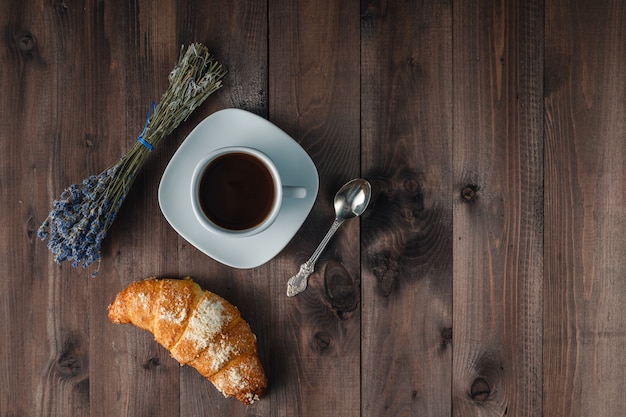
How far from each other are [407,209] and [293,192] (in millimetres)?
307

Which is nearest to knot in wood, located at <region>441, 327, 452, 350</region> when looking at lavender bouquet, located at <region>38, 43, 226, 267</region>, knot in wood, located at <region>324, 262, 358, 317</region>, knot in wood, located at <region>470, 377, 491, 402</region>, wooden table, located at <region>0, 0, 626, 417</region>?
wooden table, located at <region>0, 0, 626, 417</region>

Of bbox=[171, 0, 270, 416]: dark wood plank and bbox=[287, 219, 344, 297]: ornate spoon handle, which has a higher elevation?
bbox=[171, 0, 270, 416]: dark wood plank

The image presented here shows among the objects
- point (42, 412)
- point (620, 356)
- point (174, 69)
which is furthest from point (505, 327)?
point (42, 412)

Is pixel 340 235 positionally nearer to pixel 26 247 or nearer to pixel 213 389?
pixel 213 389

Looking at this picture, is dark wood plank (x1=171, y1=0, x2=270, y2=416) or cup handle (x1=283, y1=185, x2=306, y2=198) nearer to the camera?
cup handle (x1=283, y1=185, x2=306, y2=198)

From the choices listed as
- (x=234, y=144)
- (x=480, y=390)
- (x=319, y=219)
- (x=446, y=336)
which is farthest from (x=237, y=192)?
(x=480, y=390)

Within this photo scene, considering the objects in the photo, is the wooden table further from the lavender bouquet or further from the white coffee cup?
the white coffee cup

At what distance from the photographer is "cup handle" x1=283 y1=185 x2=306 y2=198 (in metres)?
1.08

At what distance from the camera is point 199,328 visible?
1139 millimetres

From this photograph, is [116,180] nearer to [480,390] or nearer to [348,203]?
[348,203]

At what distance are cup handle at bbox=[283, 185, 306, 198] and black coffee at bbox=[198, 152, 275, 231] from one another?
3 cm

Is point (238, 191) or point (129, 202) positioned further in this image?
point (129, 202)

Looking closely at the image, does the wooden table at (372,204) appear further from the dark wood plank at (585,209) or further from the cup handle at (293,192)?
the cup handle at (293,192)

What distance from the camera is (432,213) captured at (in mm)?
1247
